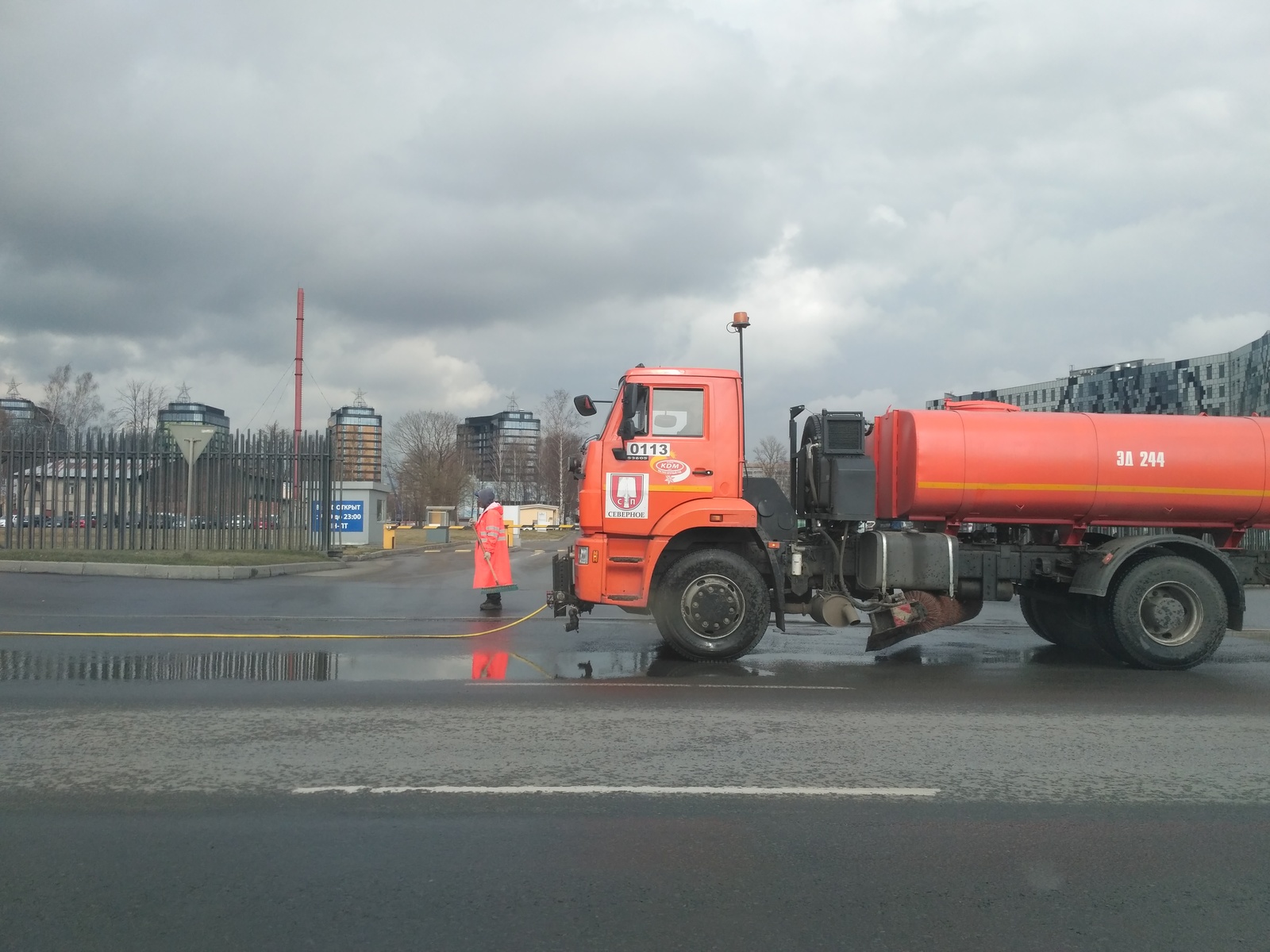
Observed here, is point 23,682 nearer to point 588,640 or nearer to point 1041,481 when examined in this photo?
point 588,640

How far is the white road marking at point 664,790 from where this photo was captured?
499 centimetres

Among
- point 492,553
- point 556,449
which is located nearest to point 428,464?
point 556,449

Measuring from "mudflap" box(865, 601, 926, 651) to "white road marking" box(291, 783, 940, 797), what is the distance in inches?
183

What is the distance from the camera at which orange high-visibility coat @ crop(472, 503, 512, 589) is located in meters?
13.3

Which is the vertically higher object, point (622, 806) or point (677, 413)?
point (677, 413)

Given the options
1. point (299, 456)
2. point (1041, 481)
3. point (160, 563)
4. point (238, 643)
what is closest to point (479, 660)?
point (238, 643)

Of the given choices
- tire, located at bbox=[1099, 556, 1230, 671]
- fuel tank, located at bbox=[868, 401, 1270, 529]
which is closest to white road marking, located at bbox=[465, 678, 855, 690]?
fuel tank, located at bbox=[868, 401, 1270, 529]

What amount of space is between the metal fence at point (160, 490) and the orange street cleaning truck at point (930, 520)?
13320 millimetres

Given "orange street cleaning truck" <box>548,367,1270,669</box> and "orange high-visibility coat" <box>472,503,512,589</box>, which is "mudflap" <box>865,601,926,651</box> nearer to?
"orange street cleaning truck" <box>548,367,1270,669</box>

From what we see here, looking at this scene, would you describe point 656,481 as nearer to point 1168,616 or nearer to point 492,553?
point 492,553

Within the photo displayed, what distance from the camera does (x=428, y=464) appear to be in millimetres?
67188

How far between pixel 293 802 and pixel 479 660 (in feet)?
15.4

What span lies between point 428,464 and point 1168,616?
6118cm

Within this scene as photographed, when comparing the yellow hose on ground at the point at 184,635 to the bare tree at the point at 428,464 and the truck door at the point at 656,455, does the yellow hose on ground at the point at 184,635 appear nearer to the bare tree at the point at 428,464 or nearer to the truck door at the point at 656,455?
the truck door at the point at 656,455
